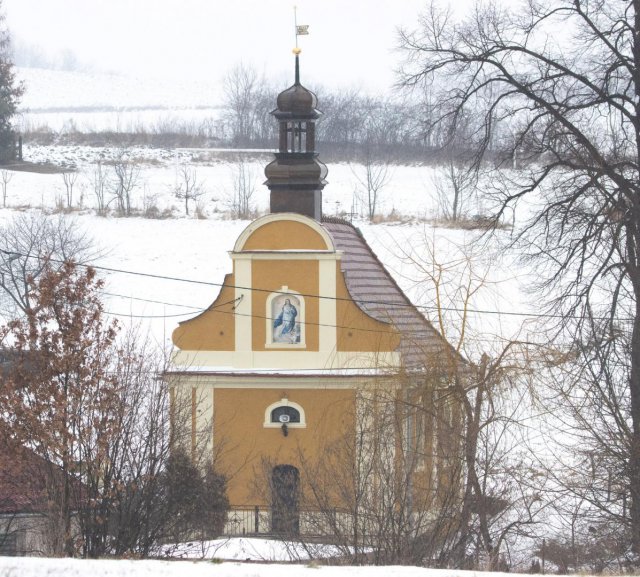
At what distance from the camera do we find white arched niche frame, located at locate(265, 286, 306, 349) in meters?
25.0

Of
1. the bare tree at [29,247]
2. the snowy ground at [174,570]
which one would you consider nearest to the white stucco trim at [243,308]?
the snowy ground at [174,570]

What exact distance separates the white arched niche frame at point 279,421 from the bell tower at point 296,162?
3.98 meters

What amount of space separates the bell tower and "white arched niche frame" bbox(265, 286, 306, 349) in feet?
7.62

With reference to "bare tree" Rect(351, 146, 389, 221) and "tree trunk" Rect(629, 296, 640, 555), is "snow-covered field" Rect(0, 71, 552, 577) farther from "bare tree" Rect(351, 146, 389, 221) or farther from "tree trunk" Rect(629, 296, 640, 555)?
"tree trunk" Rect(629, 296, 640, 555)

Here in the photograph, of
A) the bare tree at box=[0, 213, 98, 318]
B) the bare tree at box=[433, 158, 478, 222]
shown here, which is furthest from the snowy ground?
the bare tree at box=[433, 158, 478, 222]

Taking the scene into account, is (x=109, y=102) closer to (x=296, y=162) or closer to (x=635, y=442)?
(x=296, y=162)

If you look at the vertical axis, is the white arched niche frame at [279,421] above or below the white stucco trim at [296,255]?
below

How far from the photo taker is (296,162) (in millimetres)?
26734

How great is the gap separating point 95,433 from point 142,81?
129m

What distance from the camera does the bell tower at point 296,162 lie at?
1048 inches

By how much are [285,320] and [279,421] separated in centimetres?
190

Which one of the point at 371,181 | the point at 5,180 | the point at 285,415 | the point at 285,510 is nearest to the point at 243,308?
the point at 285,415

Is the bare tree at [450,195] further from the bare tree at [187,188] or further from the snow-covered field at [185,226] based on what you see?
the bare tree at [187,188]

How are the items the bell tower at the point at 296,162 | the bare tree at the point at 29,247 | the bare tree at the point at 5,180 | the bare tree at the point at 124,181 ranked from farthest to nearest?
the bare tree at the point at 124,181
the bare tree at the point at 5,180
the bare tree at the point at 29,247
the bell tower at the point at 296,162
